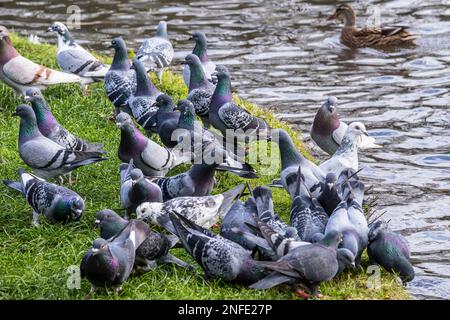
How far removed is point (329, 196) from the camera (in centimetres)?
755

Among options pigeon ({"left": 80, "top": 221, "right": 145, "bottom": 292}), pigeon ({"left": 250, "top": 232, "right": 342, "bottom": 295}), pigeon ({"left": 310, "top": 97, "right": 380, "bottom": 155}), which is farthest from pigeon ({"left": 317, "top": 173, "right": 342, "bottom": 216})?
pigeon ({"left": 80, "top": 221, "right": 145, "bottom": 292})

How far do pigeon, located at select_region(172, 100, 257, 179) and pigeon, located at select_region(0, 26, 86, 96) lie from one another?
1.81m

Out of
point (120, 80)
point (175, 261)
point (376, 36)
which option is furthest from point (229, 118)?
point (376, 36)

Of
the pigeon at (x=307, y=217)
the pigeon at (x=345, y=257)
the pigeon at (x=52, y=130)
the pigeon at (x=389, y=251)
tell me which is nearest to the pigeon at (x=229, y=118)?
the pigeon at (x=52, y=130)

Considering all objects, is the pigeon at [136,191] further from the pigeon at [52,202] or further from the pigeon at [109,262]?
the pigeon at [109,262]

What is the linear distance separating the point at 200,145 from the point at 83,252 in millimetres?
1774

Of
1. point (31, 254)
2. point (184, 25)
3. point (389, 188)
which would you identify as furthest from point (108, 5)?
point (31, 254)

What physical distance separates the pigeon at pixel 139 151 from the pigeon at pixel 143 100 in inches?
32.2

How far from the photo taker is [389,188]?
30.7 feet

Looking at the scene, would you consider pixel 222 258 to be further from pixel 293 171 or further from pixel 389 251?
pixel 293 171

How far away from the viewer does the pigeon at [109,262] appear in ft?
20.4
